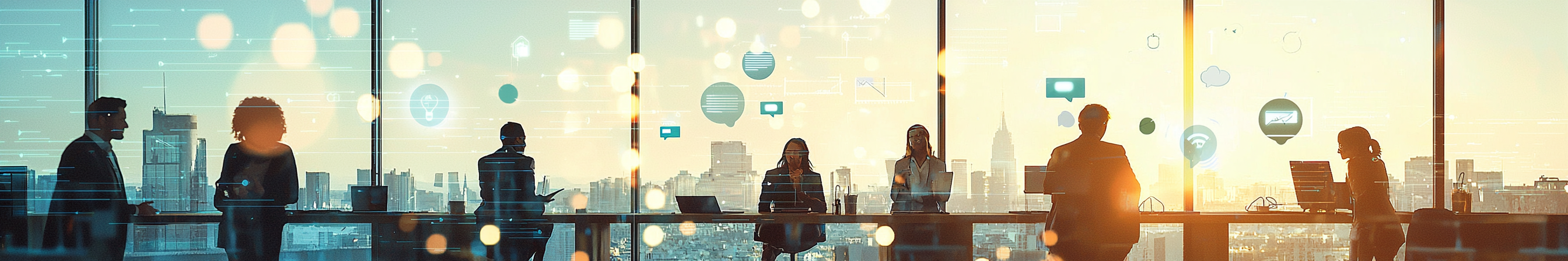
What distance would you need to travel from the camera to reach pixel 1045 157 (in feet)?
14.5

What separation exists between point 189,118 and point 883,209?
3.56 metres

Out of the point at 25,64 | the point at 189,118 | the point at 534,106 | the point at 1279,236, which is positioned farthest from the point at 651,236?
the point at 25,64

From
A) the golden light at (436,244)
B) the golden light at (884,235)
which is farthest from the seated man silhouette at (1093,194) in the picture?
the golden light at (436,244)

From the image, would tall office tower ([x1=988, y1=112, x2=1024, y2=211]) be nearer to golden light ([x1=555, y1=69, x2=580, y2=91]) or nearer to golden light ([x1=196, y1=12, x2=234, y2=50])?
golden light ([x1=555, y1=69, x2=580, y2=91])

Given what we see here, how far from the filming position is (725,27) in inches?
176

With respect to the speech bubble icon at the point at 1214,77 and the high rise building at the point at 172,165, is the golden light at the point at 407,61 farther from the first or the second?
the speech bubble icon at the point at 1214,77

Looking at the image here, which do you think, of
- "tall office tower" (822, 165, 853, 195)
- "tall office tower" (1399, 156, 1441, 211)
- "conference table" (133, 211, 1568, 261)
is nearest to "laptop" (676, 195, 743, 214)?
"conference table" (133, 211, 1568, 261)

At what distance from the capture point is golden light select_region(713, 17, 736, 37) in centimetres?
446

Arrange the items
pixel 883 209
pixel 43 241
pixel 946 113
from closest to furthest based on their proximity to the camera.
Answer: pixel 43 241, pixel 883 209, pixel 946 113

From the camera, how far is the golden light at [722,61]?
4422 mm

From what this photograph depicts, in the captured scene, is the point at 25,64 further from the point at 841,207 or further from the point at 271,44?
the point at 841,207

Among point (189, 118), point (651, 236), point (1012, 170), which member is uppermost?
point (189, 118)

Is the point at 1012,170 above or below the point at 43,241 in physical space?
above

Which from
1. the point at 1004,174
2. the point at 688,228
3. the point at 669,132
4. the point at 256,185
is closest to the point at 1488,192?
the point at 1004,174
